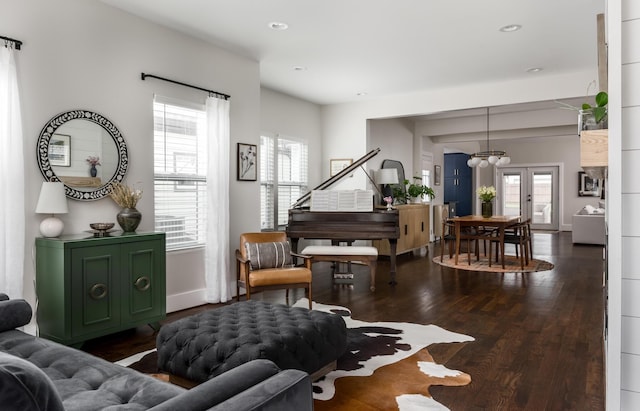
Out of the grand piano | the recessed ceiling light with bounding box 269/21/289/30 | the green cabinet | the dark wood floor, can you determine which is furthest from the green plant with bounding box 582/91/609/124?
the grand piano

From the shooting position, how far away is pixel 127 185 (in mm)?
4172

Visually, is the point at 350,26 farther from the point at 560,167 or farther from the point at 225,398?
the point at 560,167

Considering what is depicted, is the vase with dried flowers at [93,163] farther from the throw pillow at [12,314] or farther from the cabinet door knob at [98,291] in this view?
the throw pillow at [12,314]

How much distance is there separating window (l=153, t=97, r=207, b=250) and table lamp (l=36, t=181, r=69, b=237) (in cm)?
108

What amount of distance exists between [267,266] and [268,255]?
0.11 m

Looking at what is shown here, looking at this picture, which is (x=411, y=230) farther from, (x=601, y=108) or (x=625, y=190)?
(x=625, y=190)

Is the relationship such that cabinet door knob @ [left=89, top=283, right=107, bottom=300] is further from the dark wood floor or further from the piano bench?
the piano bench

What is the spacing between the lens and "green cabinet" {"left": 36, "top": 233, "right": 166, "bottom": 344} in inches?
129

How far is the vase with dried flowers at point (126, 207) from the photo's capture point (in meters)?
3.90

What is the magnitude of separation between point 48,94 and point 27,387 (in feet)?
10.4

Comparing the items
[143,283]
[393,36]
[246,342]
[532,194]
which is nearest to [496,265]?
[393,36]

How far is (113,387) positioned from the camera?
1.82m

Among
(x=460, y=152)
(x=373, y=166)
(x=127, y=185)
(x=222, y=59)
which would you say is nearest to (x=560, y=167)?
(x=460, y=152)

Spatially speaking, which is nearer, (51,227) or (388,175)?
(51,227)
